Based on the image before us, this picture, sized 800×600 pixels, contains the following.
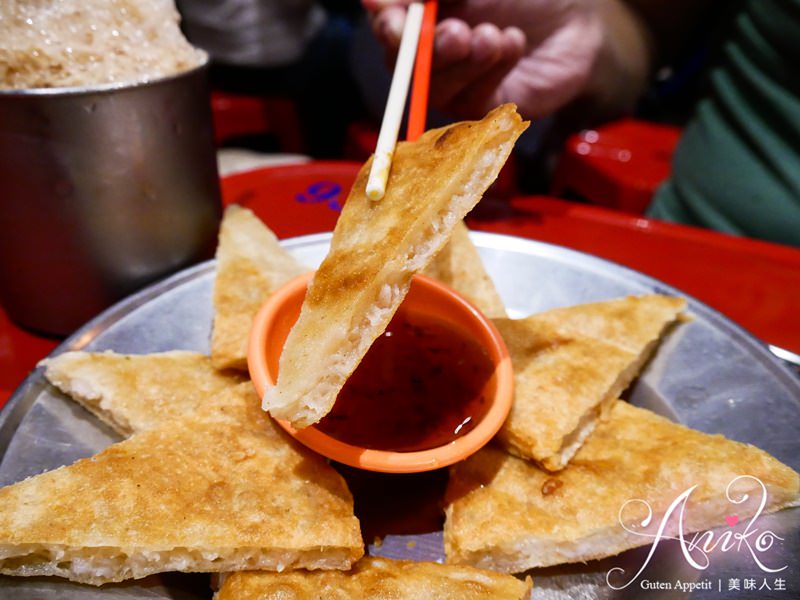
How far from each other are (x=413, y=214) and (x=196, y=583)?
1.01m

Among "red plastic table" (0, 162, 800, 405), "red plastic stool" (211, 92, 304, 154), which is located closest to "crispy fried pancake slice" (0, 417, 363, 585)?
"red plastic table" (0, 162, 800, 405)

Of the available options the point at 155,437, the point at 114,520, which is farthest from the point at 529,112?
the point at 114,520

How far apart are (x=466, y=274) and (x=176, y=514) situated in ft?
3.97

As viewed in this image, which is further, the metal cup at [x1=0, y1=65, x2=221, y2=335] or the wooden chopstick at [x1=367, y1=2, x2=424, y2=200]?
the metal cup at [x1=0, y1=65, x2=221, y2=335]

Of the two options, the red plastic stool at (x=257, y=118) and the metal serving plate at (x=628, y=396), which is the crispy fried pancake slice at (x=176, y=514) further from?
the red plastic stool at (x=257, y=118)

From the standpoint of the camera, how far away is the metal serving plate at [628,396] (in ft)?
4.46

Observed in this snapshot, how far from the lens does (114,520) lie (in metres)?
1.22

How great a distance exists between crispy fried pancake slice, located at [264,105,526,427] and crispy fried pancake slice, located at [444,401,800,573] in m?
0.54

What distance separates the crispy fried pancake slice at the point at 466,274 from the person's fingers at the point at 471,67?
37.7 inches

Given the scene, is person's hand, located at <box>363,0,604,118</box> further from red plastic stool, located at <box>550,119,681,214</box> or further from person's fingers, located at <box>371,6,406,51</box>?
red plastic stool, located at <box>550,119,681,214</box>

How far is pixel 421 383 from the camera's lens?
1.64m

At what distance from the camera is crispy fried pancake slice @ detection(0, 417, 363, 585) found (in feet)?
3.90

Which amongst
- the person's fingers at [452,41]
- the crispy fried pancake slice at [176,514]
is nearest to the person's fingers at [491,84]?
the person's fingers at [452,41]

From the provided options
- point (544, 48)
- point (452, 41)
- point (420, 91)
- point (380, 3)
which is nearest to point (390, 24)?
point (380, 3)
